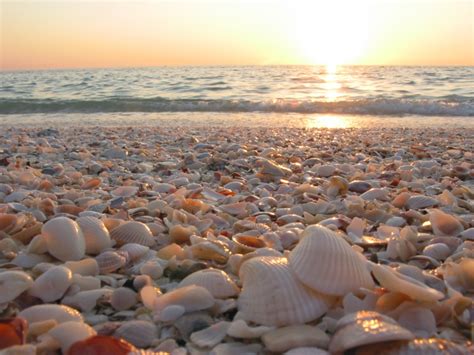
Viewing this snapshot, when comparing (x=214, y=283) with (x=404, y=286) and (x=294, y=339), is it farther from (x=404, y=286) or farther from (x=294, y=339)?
(x=404, y=286)

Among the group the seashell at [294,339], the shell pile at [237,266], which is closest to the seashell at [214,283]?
the shell pile at [237,266]

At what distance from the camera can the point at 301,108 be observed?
43.0 feet

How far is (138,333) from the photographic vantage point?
1390mm

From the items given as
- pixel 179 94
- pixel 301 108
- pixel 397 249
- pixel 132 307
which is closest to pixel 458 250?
pixel 397 249

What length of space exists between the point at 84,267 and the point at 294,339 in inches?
35.0

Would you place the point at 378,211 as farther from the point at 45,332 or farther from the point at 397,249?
the point at 45,332

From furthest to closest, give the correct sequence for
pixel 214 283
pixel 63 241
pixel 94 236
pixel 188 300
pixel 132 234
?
pixel 132 234 < pixel 94 236 < pixel 63 241 < pixel 214 283 < pixel 188 300

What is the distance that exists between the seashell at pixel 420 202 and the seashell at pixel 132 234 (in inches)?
61.6

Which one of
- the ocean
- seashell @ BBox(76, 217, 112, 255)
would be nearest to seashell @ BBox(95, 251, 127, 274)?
seashell @ BBox(76, 217, 112, 255)

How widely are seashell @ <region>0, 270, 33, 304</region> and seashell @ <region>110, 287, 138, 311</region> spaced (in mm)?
279

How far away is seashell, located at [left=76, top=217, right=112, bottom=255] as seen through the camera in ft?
6.68

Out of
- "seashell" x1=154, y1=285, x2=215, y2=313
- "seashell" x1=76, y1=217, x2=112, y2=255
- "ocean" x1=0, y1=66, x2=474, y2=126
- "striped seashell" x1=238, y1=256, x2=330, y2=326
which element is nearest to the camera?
"striped seashell" x1=238, y1=256, x2=330, y2=326

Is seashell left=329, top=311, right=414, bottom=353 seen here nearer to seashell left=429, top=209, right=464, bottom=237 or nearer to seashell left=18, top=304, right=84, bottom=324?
seashell left=18, top=304, right=84, bottom=324

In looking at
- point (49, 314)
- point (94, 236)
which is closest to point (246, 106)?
point (94, 236)
